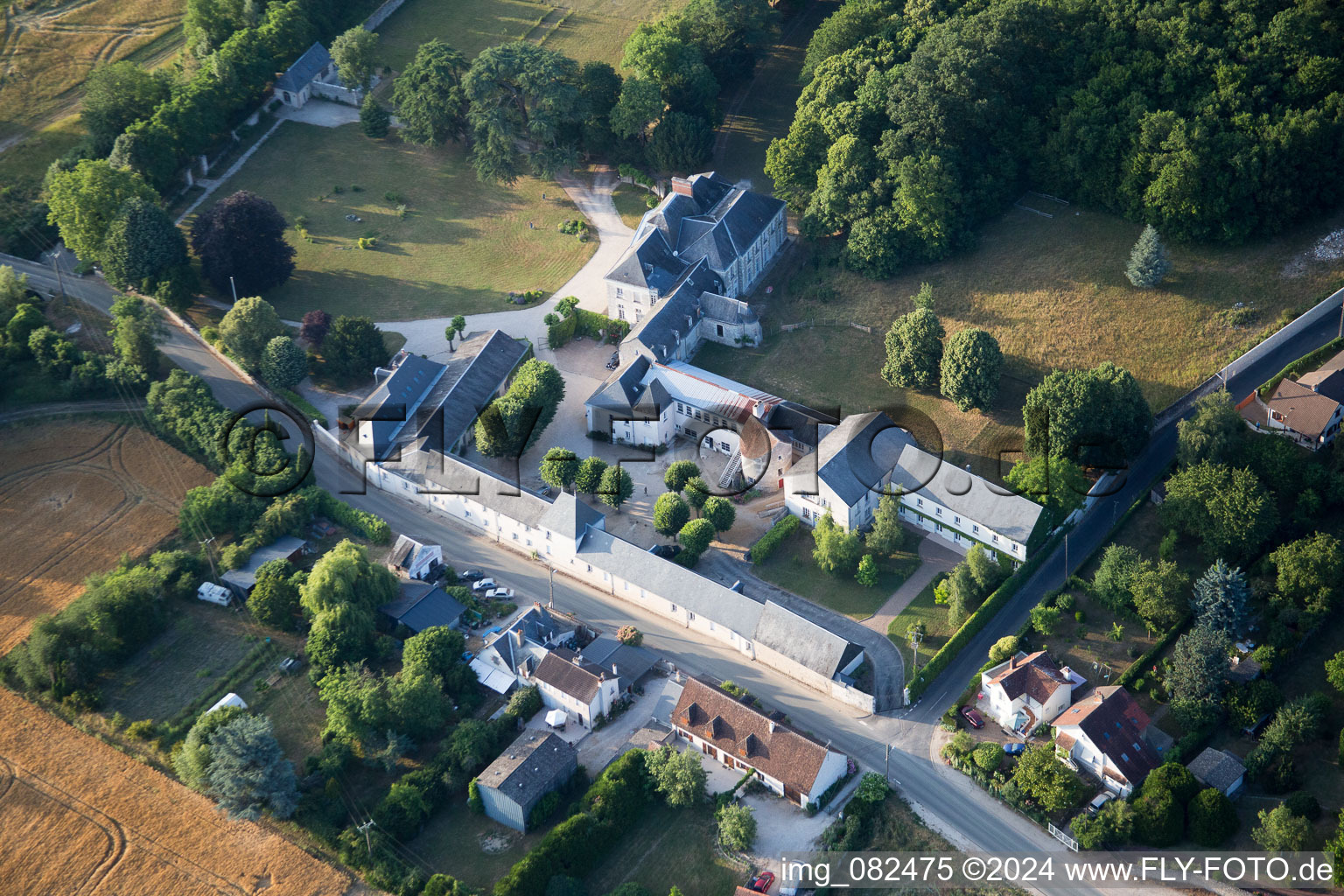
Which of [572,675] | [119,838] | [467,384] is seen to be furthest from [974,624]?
[119,838]

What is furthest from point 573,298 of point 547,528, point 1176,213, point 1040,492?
point 1176,213

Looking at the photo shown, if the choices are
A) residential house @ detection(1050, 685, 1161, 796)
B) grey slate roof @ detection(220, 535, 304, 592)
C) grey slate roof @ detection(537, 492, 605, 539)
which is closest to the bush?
residential house @ detection(1050, 685, 1161, 796)

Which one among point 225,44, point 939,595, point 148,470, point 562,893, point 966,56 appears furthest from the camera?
point 225,44

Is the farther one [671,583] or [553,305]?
[553,305]

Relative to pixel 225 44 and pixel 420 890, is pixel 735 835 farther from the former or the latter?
pixel 225 44

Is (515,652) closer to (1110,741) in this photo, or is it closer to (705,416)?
(705,416)

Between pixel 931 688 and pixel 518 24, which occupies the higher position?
pixel 518 24
